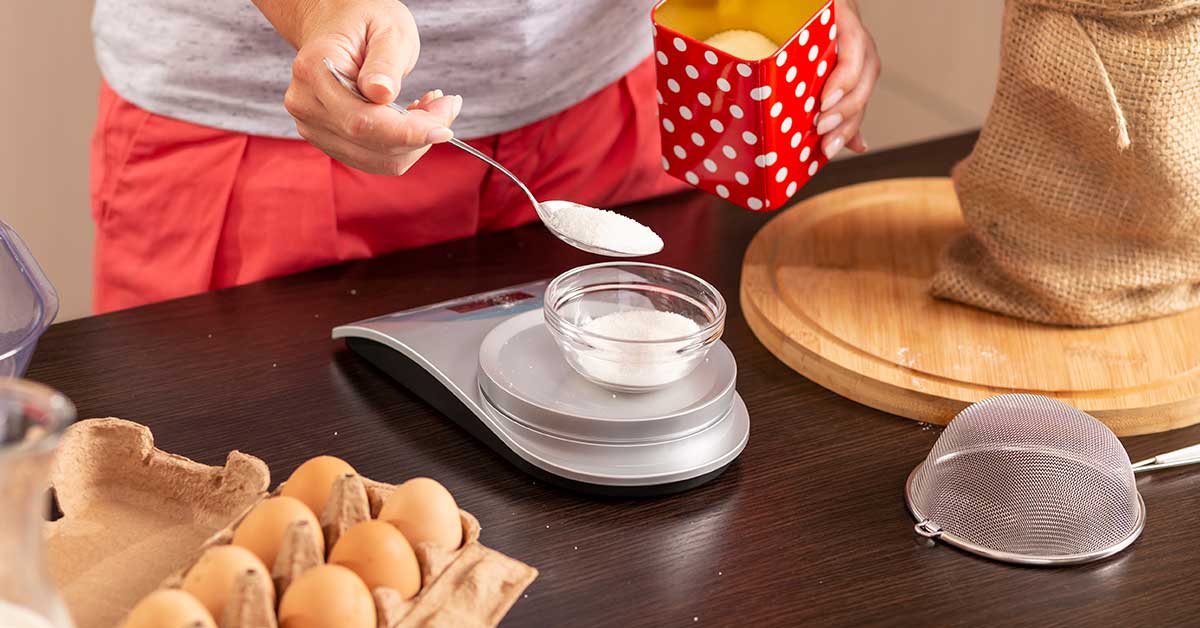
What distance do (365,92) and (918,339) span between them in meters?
0.52

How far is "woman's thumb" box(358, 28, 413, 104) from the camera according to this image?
0.88 metres

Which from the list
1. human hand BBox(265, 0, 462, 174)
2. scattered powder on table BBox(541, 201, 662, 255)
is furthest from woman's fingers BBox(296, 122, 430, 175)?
scattered powder on table BBox(541, 201, 662, 255)

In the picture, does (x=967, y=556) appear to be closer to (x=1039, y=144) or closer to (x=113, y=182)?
(x=1039, y=144)

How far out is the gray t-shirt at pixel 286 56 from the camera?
1.20 m

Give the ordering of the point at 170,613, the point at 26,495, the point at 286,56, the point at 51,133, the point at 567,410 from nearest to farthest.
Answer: the point at 26,495, the point at 170,613, the point at 567,410, the point at 286,56, the point at 51,133

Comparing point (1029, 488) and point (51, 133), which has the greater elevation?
point (1029, 488)

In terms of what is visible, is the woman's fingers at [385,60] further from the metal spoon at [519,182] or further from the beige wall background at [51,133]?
the beige wall background at [51,133]

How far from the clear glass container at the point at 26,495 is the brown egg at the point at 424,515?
0.67ft

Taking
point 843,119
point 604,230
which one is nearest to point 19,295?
point 604,230

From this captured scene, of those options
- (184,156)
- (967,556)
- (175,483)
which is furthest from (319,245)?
(967,556)

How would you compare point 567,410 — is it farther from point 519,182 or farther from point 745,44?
point 745,44

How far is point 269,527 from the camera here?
0.68m

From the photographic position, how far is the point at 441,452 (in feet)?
3.00

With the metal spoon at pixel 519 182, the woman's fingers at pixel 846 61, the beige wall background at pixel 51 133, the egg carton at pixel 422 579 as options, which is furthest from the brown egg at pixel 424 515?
the beige wall background at pixel 51 133
